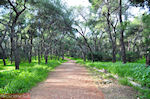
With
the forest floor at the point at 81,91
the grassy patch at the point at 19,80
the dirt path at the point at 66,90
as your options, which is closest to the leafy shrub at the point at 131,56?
the forest floor at the point at 81,91

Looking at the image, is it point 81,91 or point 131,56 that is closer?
point 81,91

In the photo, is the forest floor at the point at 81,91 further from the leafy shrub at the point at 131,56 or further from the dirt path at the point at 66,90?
the leafy shrub at the point at 131,56

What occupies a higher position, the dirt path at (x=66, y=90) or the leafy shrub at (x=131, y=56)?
the leafy shrub at (x=131, y=56)

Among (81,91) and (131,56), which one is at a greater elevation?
(131,56)

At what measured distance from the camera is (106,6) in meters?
13.7

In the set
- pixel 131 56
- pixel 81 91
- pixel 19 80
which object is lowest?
pixel 81 91

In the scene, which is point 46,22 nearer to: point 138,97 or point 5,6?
point 5,6

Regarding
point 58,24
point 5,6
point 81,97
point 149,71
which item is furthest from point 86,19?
point 81,97

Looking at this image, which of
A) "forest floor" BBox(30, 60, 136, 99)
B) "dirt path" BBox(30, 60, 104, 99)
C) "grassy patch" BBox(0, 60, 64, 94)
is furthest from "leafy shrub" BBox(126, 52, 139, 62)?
"grassy patch" BBox(0, 60, 64, 94)

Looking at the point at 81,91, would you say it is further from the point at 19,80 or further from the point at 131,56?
the point at 131,56

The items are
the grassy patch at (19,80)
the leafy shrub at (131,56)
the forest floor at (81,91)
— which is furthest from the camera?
the leafy shrub at (131,56)

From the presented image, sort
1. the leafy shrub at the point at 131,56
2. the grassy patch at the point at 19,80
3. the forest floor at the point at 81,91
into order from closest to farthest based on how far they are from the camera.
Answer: the forest floor at the point at 81,91 < the grassy patch at the point at 19,80 < the leafy shrub at the point at 131,56

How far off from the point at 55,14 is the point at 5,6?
635 cm

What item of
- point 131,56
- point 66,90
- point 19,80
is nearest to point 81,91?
point 66,90
